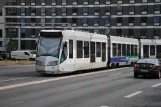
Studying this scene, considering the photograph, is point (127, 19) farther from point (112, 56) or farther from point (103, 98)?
point (103, 98)

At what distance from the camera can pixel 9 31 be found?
9588cm

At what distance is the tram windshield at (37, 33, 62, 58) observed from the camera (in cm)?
2546

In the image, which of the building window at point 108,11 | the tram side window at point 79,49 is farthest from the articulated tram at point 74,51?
the building window at point 108,11

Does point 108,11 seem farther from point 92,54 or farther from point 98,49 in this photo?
point 92,54

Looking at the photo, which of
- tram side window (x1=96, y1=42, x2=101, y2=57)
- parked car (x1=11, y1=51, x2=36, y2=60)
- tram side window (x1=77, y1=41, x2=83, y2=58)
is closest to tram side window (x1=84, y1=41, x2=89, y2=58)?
tram side window (x1=77, y1=41, x2=83, y2=58)

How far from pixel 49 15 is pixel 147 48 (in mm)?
51769

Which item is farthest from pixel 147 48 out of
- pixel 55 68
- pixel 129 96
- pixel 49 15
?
pixel 49 15

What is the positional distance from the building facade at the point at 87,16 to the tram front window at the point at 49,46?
61.4 metres

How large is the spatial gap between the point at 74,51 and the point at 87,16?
2726 inches

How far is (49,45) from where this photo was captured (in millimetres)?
25703

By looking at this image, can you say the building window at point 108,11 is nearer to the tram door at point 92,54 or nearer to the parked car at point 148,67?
the tram door at point 92,54

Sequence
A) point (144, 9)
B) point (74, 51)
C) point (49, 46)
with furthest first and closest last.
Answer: point (144, 9), point (74, 51), point (49, 46)

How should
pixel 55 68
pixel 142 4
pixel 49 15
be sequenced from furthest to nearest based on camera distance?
pixel 49 15, pixel 142 4, pixel 55 68

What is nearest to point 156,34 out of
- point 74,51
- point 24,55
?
point 24,55
